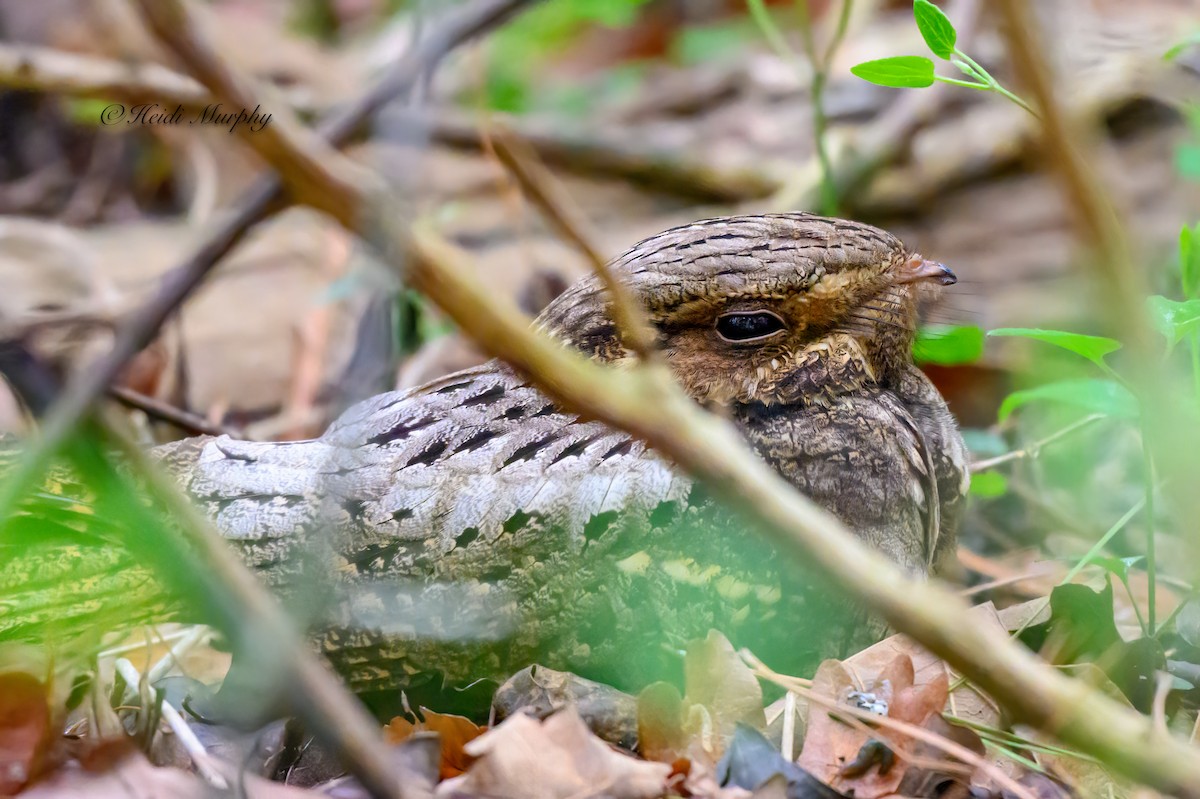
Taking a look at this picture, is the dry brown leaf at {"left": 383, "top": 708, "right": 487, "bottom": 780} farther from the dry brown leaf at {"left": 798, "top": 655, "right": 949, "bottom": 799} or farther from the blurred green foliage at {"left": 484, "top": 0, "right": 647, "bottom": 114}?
the blurred green foliage at {"left": 484, "top": 0, "right": 647, "bottom": 114}

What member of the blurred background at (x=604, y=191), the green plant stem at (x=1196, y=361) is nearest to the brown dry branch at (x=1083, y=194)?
the green plant stem at (x=1196, y=361)

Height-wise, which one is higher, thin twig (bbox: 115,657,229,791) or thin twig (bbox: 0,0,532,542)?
thin twig (bbox: 0,0,532,542)

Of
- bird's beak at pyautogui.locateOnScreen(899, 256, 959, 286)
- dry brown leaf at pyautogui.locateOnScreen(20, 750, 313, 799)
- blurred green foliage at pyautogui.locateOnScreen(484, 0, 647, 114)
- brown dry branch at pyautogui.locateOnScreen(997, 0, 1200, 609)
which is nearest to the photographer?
brown dry branch at pyautogui.locateOnScreen(997, 0, 1200, 609)

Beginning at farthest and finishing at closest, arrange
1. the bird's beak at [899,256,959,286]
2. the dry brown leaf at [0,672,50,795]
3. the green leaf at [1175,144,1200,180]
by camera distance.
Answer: the green leaf at [1175,144,1200,180] → the bird's beak at [899,256,959,286] → the dry brown leaf at [0,672,50,795]

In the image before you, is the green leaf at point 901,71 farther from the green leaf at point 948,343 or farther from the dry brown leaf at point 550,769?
the dry brown leaf at point 550,769

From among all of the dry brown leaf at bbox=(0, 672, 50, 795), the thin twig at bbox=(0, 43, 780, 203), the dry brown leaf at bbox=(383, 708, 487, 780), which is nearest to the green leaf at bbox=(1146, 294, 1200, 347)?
the dry brown leaf at bbox=(383, 708, 487, 780)

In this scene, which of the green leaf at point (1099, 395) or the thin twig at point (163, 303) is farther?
the green leaf at point (1099, 395)

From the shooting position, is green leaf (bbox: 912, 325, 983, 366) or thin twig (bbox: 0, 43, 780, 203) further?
thin twig (bbox: 0, 43, 780, 203)

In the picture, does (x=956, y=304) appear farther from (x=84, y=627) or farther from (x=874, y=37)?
(x=874, y=37)
